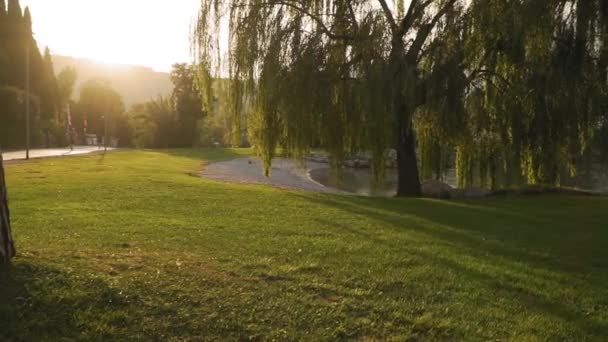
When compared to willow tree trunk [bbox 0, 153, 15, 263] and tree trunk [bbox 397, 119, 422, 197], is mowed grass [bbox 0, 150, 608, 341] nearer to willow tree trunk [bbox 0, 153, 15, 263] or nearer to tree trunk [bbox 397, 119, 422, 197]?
willow tree trunk [bbox 0, 153, 15, 263]

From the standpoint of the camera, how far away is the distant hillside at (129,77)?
14500 centimetres

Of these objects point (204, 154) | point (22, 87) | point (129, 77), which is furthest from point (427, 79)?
point (129, 77)

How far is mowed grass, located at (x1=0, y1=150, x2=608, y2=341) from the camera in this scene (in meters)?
4.01

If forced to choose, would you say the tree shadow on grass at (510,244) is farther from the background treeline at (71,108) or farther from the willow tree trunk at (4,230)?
the background treeline at (71,108)

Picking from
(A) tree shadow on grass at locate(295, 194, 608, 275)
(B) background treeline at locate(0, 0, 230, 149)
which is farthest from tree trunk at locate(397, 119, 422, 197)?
(B) background treeline at locate(0, 0, 230, 149)

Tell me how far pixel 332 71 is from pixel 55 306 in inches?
363

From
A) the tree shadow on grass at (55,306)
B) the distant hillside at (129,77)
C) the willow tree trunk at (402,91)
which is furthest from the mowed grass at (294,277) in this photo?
the distant hillside at (129,77)

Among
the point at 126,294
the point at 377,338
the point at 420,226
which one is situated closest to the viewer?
the point at 377,338

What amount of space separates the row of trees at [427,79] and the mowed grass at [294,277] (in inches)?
112

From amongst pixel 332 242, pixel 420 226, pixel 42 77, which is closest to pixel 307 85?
pixel 420 226

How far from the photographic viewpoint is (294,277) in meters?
5.16

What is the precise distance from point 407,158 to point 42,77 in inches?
1651

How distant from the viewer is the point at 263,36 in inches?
496

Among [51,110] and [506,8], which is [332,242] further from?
[51,110]
